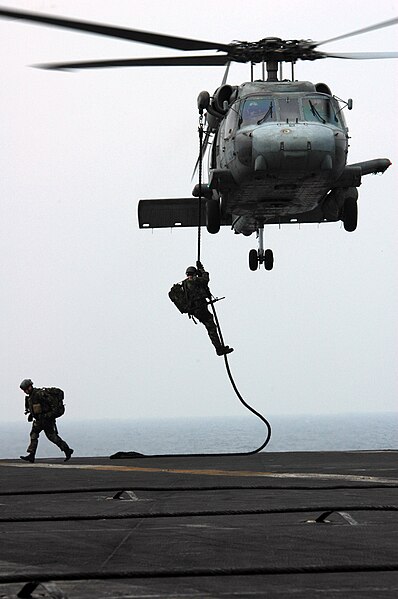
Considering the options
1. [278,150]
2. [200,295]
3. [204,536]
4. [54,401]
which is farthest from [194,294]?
[204,536]

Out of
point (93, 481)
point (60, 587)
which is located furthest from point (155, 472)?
point (60, 587)

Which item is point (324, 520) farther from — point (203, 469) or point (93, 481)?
point (203, 469)

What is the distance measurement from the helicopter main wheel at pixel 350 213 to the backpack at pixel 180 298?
6187 mm

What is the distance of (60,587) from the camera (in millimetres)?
6414

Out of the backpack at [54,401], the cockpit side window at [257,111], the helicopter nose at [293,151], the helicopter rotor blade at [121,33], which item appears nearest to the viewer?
the helicopter rotor blade at [121,33]

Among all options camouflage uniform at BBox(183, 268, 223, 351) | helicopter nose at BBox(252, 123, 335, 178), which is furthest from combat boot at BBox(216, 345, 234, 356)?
helicopter nose at BBox(252, 123, 335, 178)

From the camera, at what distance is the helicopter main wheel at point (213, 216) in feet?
83.0

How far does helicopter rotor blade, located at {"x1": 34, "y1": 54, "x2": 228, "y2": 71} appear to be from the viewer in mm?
A: 18297

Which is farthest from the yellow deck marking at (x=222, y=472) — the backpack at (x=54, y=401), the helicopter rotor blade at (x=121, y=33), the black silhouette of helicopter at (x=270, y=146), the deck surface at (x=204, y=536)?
the helicopter rotor blade at (x=121, y=33)

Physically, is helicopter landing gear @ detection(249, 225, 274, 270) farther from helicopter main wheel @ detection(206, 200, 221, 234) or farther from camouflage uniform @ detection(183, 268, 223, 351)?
camouflage uniform @ detection(183, 268, 223, 351)

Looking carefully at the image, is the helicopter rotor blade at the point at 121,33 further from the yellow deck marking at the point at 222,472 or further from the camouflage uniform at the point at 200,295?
the yellow deck marking at the point at 222,472

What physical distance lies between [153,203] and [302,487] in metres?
15.6

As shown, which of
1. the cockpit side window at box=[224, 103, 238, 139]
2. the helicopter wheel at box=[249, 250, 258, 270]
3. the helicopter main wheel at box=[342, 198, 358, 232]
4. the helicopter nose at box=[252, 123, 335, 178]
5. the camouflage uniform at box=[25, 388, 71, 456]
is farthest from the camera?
the helicopter wheel at box=[249, 250, 258, 270]

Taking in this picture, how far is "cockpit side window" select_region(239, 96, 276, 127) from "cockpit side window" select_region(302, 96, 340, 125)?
0.68 metres
